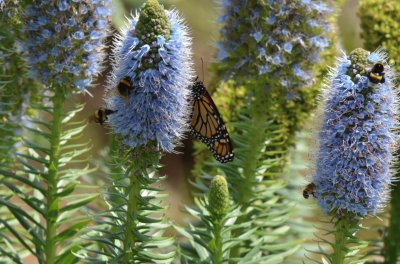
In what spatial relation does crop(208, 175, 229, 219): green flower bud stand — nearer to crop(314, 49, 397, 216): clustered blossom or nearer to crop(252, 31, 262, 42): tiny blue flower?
crop(314, 49, 397, 216): clustered blossom

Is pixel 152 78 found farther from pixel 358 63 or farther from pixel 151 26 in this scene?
pixel 358 63

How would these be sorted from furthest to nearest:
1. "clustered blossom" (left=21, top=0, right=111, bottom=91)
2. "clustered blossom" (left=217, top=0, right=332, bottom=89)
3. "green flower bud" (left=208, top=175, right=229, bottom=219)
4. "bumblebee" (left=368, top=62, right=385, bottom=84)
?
"clustered blossom" (left=217, top=0, right=332, bottom=89), "clustered blossom" (left=21, top=0, right=111, bottom=91), "green flower bud" (left=208, top=175, right=229, bottom=219), "bumblebee" (left=368, top=62, right=385, bottom=84)

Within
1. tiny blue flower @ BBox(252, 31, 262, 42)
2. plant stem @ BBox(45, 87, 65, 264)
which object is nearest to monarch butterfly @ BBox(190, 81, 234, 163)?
tiny blue flower @ BBox(252, 31, 262, 42)

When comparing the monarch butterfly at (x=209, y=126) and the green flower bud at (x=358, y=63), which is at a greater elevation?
the monarch butterfly at (x=209, y=126)

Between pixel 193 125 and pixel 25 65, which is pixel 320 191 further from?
pixel 25 65

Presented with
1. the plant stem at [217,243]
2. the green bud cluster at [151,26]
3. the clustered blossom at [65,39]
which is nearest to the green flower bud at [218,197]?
the plant stem at [217,243]

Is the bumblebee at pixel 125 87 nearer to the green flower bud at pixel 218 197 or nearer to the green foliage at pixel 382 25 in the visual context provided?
the green flower bud at pixel 218 197
